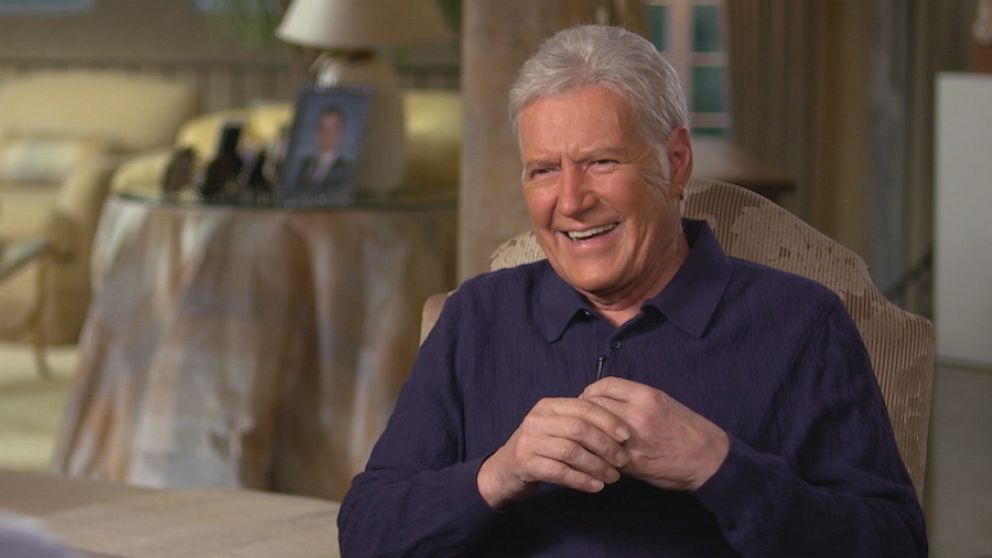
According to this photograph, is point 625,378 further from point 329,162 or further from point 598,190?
point 329,162

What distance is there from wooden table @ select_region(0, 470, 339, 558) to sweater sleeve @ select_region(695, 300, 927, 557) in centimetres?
53

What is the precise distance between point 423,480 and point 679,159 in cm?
45

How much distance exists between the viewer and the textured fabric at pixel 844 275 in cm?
188

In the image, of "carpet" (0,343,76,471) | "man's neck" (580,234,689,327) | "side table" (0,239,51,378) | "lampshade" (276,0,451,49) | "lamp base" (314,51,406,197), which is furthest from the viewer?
"side table" (0,239,51,378)

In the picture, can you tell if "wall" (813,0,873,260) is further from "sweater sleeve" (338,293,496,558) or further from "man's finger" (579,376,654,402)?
"man's finger" (579,376,654,402)

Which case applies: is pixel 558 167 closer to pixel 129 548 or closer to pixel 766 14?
→ pixel 129 548

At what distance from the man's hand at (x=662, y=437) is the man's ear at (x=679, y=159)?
12.1 inches

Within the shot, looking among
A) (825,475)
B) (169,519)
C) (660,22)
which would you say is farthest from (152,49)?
(825,475)

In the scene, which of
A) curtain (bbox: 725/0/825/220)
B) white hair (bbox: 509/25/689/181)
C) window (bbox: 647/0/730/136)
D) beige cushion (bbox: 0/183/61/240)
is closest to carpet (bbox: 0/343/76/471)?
beige cushion (bbox: 0/183/61/240)

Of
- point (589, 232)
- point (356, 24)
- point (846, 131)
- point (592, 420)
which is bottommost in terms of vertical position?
point (846, 131)

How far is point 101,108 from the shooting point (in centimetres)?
700

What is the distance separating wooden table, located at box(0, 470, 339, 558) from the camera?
6.16 feet

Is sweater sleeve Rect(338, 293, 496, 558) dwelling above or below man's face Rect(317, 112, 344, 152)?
below

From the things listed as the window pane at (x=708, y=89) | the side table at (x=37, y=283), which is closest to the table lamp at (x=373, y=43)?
the side table at (x=37, y=283)
